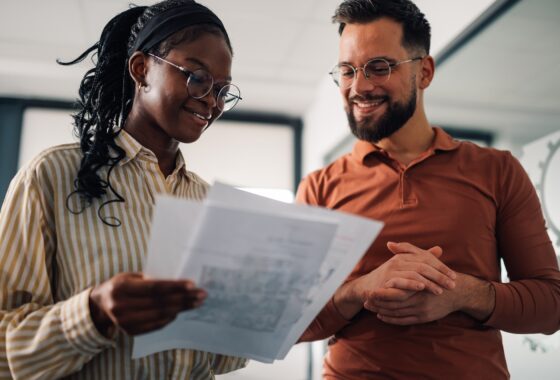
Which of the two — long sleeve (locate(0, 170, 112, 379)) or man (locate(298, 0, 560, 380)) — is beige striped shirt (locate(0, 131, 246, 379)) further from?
man (locate(298, 0, 560, 380))

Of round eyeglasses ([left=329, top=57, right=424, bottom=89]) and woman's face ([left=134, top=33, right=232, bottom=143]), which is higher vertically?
round eyeglasses ([left=329, top=57, right=424, bottom=89])

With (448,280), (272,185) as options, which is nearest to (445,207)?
(448,280)

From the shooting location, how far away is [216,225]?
618 mm

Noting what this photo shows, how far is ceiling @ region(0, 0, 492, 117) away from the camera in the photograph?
3.01m

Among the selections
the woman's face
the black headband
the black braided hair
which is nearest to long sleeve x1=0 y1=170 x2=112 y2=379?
the black braided hair

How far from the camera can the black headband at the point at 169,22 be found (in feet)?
3.38

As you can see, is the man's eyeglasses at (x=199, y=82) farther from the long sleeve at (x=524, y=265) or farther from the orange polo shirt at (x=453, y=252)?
the long sleeve at (x=524, y=265)

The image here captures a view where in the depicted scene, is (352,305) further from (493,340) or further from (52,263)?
(52,263)

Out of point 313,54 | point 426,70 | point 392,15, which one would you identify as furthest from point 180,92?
point 313,54

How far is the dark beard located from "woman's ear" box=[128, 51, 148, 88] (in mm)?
583

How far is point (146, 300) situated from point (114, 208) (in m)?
0.31

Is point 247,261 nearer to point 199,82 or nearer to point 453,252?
point 199,82

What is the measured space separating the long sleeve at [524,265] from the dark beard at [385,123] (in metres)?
0.29

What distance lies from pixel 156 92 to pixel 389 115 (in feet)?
2.07
